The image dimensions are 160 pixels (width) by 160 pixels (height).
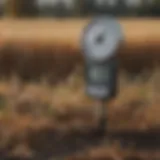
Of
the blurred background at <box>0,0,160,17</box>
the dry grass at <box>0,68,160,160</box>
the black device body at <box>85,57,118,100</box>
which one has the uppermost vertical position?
the blurred background at <box>0,0,160,17</box>

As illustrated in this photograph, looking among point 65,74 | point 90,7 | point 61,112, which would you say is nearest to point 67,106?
point 61,112

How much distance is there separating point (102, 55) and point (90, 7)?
1.68ft

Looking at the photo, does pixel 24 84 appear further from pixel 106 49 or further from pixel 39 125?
pixel 106 49

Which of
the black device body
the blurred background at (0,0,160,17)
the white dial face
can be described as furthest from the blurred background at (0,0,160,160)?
the white dial face

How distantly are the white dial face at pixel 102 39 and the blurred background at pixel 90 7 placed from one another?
1.44 ft

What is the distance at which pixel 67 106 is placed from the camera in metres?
1.70

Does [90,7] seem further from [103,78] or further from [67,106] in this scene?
[103,78]

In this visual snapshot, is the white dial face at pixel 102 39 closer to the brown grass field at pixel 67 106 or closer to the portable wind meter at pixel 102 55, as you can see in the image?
the portable wind meter at pixel 102 55

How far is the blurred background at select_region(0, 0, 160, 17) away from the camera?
1.91 metres

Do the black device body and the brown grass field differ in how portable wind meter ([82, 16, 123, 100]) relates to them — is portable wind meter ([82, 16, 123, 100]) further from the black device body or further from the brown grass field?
the brown grass field

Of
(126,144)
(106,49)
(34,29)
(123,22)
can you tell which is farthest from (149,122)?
(34,29)

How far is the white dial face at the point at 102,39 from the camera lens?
145 centimetres

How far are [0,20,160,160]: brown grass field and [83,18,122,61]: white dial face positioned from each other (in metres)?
0.24

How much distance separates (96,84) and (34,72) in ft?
1.54
